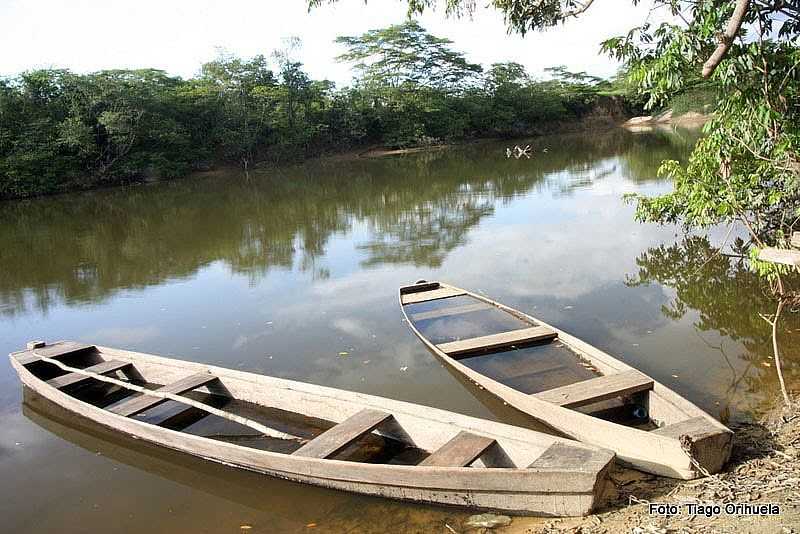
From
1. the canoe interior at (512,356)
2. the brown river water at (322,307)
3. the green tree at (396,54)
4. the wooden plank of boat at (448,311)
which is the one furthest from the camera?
the green tree at (396,54)

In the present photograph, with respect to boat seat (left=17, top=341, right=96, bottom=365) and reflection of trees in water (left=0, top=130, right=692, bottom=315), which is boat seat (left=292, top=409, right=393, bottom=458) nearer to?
boat seat (left=17, top=341, right=96, bottom=365)

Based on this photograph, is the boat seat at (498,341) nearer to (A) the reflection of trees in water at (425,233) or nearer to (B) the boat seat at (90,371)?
(B) the boat seat at (90,371)

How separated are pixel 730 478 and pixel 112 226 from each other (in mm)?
15956

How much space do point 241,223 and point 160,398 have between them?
10.4 m

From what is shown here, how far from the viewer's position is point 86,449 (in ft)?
16.7

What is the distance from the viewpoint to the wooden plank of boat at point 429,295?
746cm

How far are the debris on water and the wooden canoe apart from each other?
0.06m

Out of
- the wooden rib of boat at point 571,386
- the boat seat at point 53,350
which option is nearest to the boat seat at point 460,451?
the wooden rib of boat at point 571,386

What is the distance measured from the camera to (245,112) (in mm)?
31094

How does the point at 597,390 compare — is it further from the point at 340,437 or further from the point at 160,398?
the point at 160,398

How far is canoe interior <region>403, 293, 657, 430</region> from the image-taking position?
15.5 ft

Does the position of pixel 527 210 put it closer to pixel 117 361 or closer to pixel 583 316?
pixel 583 316

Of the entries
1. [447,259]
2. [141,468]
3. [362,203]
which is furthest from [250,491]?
[362,203]

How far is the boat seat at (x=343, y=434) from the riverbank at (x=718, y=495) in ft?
3.73
